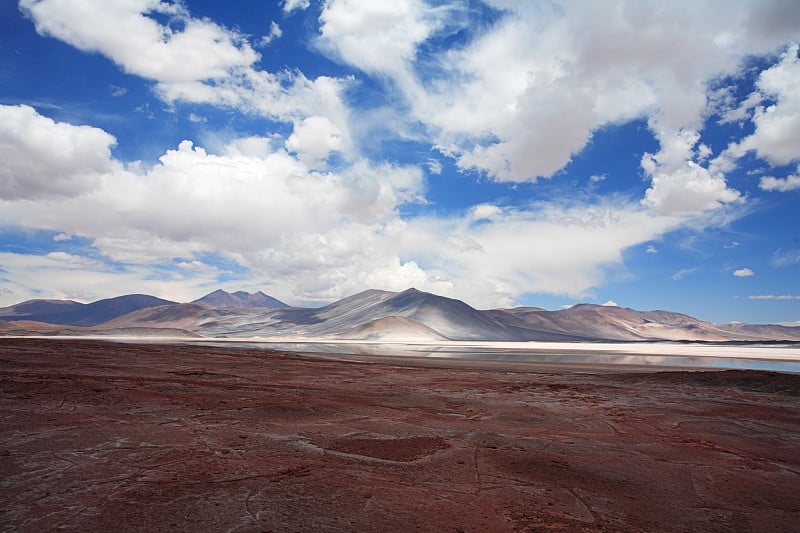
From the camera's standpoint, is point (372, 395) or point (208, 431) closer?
point (208, 431)

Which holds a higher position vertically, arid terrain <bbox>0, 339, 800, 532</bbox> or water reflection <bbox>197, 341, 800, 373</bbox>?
water reflection <bbox>197, 341, 800, 373</bbox>

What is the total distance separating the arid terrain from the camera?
531 cm

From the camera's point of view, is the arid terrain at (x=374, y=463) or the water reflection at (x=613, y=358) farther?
the water reflection at (x=613, y=358)

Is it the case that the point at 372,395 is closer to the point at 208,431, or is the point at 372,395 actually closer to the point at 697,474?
the point at 208,431

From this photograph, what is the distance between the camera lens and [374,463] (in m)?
7.54

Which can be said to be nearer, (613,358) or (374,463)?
(374,463)

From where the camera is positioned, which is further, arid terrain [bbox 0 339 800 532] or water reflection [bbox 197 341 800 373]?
water reflection [bbox 197 341 800 373]

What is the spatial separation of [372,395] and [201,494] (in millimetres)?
10425

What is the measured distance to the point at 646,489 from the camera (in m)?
6.86

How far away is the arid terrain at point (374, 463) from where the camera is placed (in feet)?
17.4

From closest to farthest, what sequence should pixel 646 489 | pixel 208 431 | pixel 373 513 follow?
1. pixel 373 513
2. pixel 646 489
3. pixel 208 431

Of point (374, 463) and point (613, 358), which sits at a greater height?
point (613, 358)

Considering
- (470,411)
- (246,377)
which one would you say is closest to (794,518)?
(470,411)

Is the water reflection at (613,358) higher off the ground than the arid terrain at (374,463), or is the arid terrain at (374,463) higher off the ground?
the water reflection at (613,358)
